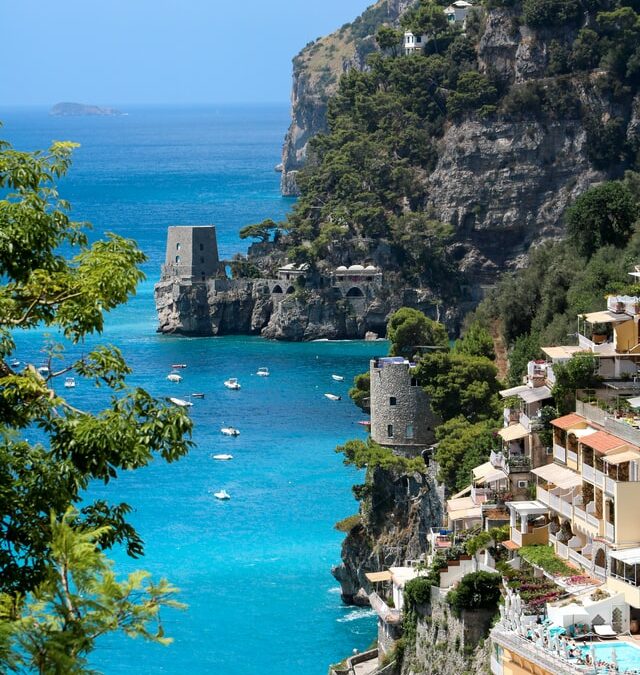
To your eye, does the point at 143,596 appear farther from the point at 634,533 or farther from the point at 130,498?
the point at 130,498

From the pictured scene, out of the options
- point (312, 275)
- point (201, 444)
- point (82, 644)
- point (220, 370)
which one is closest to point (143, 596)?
point (82, 644)

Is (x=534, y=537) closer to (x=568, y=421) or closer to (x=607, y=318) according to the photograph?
(x=568, y=421)

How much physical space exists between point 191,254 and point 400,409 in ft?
Result: 207

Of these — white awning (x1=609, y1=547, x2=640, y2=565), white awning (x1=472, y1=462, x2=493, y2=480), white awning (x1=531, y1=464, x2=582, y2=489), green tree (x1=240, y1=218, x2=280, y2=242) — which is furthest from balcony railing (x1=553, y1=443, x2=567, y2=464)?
green tree (x1=240, y1=218, x2=280, y2=242)

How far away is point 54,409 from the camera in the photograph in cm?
1481

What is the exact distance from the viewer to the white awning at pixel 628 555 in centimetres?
2573

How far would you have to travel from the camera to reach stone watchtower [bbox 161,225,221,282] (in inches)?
4500

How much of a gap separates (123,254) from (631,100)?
103m

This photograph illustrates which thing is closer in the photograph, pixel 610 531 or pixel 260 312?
pixel 610 531

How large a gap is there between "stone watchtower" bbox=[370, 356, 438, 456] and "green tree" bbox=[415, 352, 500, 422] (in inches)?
15.2

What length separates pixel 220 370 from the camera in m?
99.6

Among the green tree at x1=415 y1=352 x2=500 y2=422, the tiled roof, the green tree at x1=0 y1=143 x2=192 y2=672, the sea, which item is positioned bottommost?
the sea

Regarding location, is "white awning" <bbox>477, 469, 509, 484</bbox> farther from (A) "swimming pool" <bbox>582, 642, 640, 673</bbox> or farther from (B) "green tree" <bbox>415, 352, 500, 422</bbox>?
(B) "green tree" <bbox>415, 352, 500, 422</bbox>

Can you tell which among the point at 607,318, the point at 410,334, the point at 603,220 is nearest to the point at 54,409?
the point at 607,318
